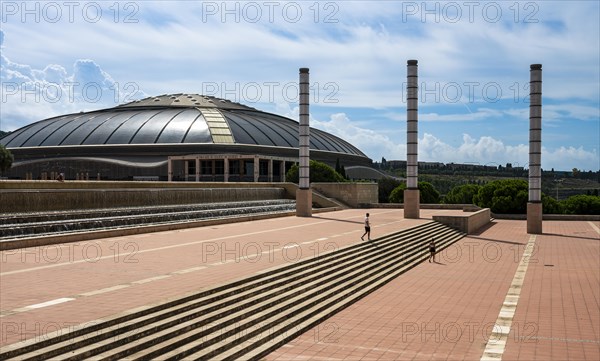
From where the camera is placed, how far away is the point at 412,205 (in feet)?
119

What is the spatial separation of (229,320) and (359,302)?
4.68 meters

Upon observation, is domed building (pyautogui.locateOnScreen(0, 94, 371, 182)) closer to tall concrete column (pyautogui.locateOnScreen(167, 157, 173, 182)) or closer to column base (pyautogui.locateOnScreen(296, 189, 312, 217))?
tall concrete column (pyautogui.locateOnScreen(167, 157, 173, 182))

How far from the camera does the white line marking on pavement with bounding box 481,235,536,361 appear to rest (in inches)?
402

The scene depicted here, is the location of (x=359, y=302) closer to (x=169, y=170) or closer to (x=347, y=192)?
(x=347, y=192)

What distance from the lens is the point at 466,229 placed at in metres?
32.2

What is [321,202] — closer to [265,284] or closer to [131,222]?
[131,222]

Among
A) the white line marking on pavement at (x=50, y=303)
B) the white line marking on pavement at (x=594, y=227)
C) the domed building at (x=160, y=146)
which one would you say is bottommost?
the white line marking on pavement at (x=594, y=227)

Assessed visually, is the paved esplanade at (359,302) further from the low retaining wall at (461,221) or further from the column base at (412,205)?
the column base at (412,205)

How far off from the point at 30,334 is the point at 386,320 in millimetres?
6881

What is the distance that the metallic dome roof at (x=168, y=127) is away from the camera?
6419cm

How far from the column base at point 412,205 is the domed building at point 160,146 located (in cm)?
2262

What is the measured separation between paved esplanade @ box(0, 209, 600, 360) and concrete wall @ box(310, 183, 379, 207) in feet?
74.1

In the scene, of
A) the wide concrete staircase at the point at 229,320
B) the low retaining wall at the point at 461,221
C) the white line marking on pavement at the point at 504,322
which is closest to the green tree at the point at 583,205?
the low retaining wall at the point at 461,221

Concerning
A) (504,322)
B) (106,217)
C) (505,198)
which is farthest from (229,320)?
(505,198)
